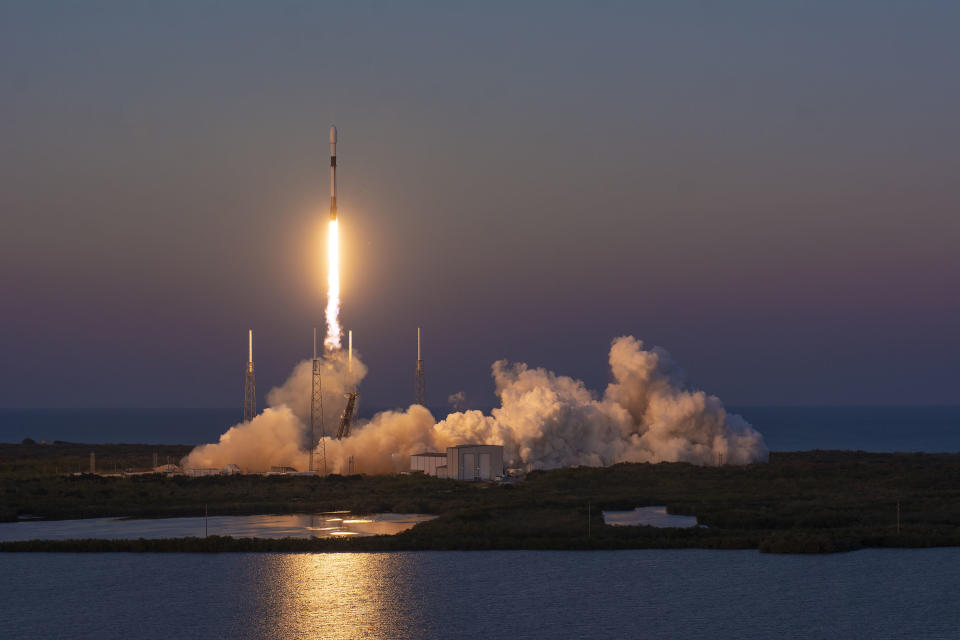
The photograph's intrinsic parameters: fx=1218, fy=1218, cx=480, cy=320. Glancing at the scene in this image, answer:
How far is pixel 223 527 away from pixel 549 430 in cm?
3493

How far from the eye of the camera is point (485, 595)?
41.1 meters

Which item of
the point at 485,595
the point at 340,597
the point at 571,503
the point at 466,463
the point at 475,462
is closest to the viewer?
the point at 340,597

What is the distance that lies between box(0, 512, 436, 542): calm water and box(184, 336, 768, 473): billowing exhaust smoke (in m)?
23.7

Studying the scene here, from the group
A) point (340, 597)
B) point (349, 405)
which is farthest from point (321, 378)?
point (340, 597)

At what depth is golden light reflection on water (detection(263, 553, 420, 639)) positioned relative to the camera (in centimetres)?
3622

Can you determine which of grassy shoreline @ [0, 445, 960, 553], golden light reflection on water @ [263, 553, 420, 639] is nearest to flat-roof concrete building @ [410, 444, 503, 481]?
grassy shoreline @ [0, 445, 960, 553]

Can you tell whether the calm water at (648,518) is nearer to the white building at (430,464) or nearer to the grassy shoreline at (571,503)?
the grassy shoreline at (571,503)

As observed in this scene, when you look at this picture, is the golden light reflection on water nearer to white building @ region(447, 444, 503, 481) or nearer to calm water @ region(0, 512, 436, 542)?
calm water @ region(0, 512, 436, 542)

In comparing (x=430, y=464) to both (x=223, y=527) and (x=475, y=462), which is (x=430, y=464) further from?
(x=223, y=527)

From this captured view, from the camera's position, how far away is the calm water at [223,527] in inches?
2163

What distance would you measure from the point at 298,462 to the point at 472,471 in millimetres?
13488

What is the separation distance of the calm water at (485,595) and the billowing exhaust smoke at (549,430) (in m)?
37.2

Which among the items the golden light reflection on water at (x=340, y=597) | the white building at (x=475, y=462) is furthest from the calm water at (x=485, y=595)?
the white building at (x=475, y=462)

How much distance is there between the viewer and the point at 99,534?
55406mm
